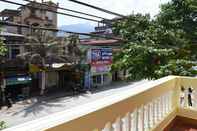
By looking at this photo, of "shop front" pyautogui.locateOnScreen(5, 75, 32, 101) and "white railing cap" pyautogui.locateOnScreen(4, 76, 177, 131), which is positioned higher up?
"white railing cap" pyautogui.locateOnScreen(4, 76, 177, 131)

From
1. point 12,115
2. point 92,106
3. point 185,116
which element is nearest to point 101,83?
point 12,115

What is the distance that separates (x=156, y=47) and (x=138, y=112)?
442cm

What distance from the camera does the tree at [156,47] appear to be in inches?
214

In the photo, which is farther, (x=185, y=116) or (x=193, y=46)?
(x=193, y=46)

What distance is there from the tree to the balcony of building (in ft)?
5.80

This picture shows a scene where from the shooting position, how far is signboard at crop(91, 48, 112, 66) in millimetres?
21881

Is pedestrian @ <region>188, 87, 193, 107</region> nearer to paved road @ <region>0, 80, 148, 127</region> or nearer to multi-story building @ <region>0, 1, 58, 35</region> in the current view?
paved road @ <region>0, 80, 148, 127</region>

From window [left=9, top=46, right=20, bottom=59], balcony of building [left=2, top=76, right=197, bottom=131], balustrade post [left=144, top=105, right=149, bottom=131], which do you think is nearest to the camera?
balcony of building [left=2, top=76, right=197, bottom=131]

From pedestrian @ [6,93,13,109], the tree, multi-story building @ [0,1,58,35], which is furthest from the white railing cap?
multi-story building @ [0,1,58,35]

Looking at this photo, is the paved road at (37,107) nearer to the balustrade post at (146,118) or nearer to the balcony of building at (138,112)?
the balcony of building at (138,112)

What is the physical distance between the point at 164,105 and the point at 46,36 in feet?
50.9

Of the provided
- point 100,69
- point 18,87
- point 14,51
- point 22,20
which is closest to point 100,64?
point 100,69

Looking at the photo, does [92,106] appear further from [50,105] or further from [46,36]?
[46,36]

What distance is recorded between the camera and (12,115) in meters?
14.3
